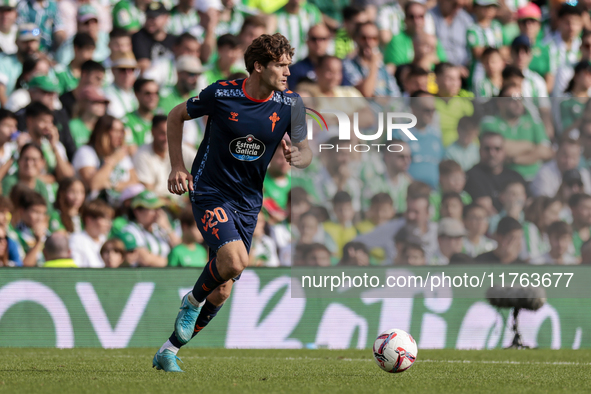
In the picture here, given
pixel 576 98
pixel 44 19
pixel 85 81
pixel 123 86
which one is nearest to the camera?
pixel 85 81

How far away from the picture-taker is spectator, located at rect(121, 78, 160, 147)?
11.1m

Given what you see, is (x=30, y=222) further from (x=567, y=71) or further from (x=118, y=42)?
(x=567, y=71)

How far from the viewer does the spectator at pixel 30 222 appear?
31.8ft

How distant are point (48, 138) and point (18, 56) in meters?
2.05

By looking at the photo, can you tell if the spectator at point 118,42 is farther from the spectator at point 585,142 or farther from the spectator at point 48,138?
the spectator at point 585,142

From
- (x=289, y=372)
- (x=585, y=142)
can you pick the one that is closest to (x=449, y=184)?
(x=585, y=142)

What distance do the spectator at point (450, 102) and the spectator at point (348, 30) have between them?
1.50 metres

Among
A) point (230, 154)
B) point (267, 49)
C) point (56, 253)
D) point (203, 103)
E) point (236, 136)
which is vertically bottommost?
point (56, 253)

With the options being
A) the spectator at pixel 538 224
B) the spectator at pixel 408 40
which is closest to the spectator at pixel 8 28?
the spectator at pixel 408 40

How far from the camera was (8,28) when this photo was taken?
12180 mm

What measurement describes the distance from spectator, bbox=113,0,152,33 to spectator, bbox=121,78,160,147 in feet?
5.76

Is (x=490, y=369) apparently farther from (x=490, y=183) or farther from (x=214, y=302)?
(x=490, y=183)

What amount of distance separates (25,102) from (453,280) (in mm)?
6301

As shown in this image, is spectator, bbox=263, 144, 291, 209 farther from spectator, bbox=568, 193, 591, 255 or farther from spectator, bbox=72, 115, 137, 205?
spectator, bbox=568, 193, 591, 255
